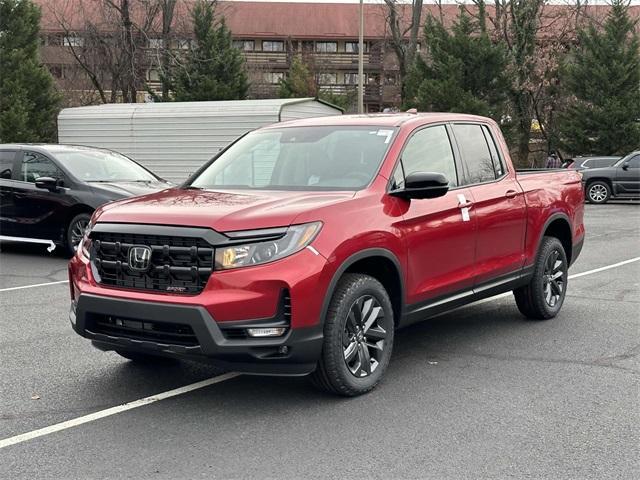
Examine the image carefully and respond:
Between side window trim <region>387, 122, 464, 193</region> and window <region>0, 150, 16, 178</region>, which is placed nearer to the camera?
side window trim <region>387, 122, 464, 193</region>

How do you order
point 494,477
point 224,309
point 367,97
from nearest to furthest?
point 494,477
point 224,309
point 367,97

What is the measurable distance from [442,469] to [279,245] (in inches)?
58.9

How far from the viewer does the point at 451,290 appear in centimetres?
561

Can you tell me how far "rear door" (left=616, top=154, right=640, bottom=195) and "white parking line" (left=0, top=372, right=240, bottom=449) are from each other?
21.1 metres

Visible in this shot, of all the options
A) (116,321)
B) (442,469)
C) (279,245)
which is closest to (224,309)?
(279,245)

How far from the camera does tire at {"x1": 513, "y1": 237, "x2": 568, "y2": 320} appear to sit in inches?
270

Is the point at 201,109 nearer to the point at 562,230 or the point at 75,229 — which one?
the point at 75,229

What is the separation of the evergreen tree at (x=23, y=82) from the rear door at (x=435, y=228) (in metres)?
22.5

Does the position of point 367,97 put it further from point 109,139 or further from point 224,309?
point 224,309

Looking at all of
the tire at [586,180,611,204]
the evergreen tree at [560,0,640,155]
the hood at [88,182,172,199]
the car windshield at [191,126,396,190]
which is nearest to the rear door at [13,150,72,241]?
the hood at [88,182,172,199]

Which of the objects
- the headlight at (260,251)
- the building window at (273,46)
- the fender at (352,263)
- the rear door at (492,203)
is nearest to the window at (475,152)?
the rear door at (492,203)

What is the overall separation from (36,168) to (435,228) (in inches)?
324

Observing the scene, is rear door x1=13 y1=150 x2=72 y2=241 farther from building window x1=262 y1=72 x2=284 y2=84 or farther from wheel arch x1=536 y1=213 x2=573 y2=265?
building window x1=262 y1=72 x2=284 y2=84

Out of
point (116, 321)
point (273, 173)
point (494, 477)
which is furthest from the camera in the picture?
point (273, 173)
